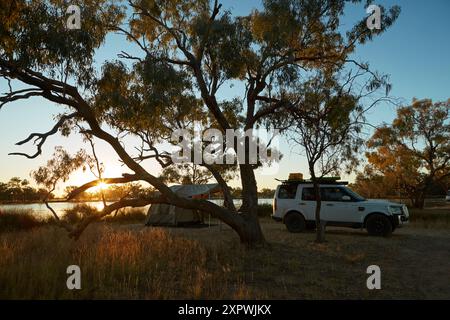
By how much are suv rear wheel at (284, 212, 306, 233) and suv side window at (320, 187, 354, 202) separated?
131 cm

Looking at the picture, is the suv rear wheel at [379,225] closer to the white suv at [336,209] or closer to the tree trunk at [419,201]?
the white suv at [336,209]

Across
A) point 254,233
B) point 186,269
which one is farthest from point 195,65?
point 186,269

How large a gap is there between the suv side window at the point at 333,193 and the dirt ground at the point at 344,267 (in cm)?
223

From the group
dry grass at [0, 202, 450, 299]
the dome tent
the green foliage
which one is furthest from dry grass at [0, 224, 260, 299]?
the dome tent

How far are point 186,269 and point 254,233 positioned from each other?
143 inches

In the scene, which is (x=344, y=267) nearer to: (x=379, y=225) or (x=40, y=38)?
(x=379, y=225)

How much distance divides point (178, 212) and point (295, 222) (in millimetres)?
7216

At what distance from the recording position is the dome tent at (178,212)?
69.6 ft

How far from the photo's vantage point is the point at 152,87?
10891 millimetres

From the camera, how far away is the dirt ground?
7.69 m

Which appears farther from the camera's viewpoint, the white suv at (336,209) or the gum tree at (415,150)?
the gum tree at (415,150)

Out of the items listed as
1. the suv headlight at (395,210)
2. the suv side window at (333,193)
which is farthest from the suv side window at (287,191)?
the suv headlight at (395,210)

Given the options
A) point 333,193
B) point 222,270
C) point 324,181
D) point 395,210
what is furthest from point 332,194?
point 222,270
